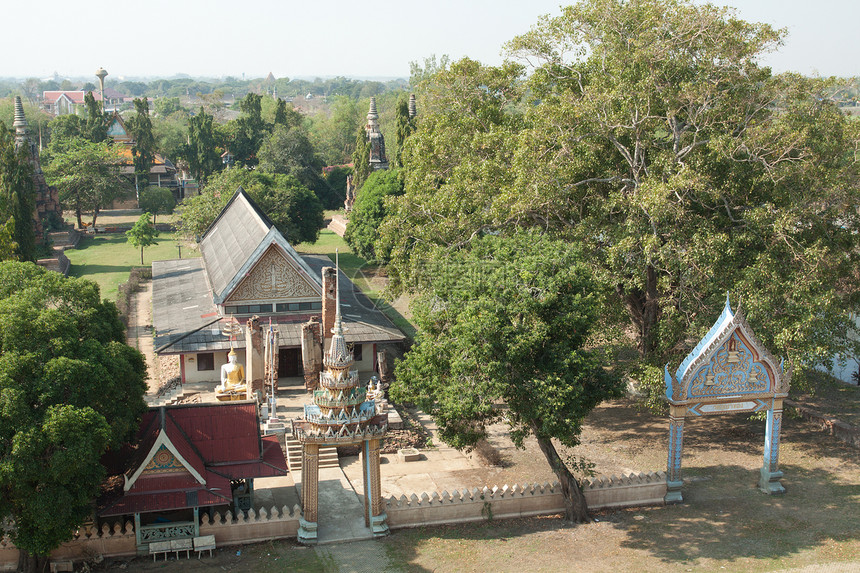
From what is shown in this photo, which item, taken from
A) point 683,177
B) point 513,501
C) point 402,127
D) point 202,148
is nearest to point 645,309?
point 683,177

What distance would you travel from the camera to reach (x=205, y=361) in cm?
3412

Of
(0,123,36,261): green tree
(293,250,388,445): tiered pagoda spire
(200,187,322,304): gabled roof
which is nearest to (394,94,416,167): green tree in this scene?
(200,187,322,304): gabled roof

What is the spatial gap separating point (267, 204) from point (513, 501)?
125 feet

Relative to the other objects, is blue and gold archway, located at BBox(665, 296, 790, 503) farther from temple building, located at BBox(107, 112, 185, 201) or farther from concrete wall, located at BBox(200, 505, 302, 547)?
temple building, located at BBox(107, 112, 185, 201)

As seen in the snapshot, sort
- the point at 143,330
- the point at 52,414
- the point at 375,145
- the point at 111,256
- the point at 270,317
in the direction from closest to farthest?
the point at 52,414, the point at 270,317, the point at 143,330, the point at 111,256, the point at 375,145

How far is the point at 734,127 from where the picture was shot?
94.5ft

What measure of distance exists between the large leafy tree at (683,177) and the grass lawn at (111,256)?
3021 cm

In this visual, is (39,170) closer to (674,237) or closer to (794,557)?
(674,237)

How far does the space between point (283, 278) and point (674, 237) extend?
52.8ft

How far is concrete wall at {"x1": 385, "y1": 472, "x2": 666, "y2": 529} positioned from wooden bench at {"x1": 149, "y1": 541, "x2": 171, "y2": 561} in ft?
18.6

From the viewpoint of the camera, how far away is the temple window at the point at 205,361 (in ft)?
112

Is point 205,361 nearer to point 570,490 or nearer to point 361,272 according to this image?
point 570,490

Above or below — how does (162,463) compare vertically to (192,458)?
above

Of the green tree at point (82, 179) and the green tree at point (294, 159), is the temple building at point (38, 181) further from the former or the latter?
the green tree at point (294, 159)
